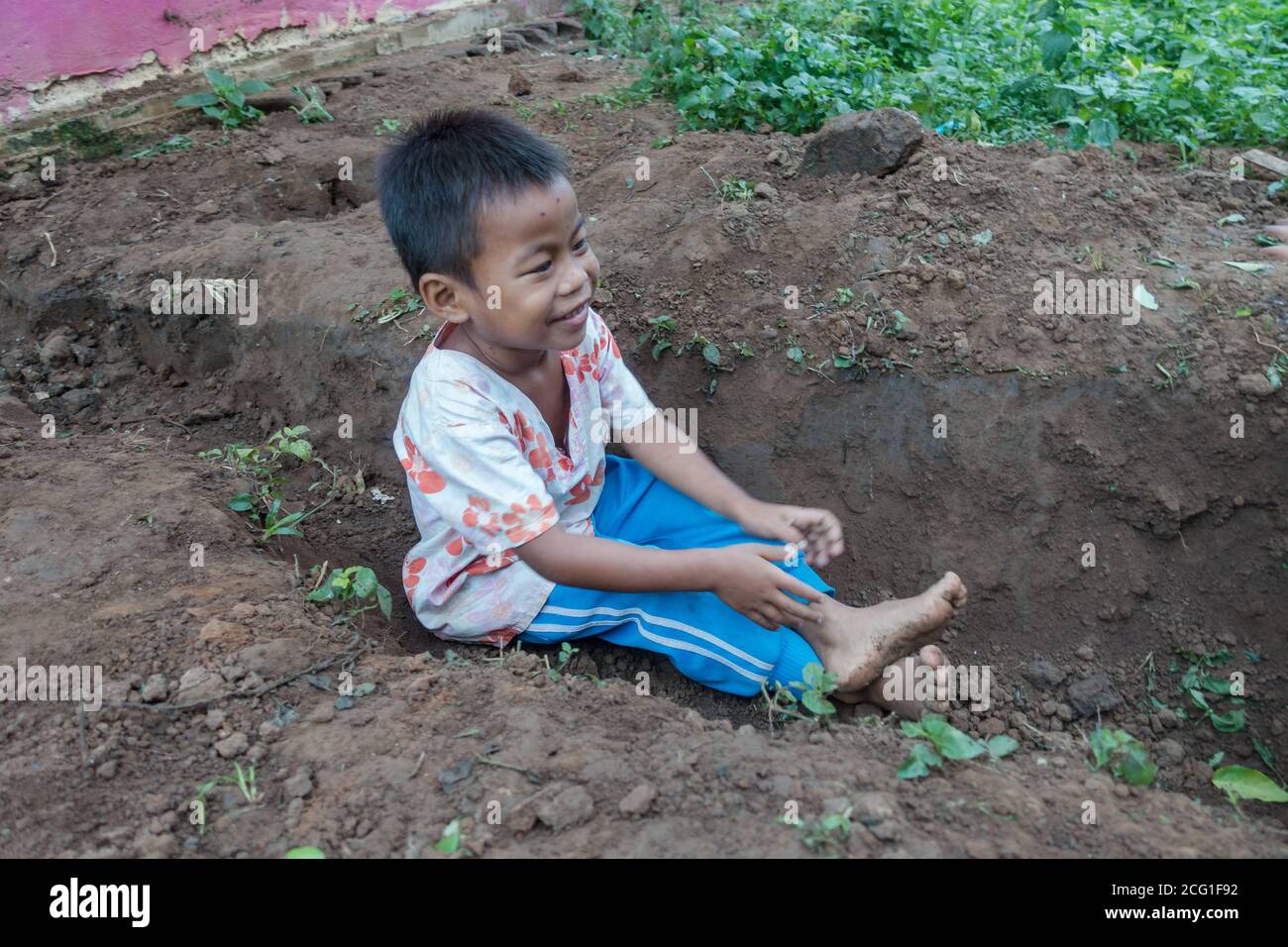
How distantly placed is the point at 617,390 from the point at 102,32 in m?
3.29

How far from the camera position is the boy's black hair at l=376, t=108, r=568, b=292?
2154 mm

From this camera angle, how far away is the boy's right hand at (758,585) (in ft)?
7.06

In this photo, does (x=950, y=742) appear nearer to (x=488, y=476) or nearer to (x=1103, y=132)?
(x=488, y=476)

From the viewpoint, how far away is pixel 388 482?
3223 millimetres

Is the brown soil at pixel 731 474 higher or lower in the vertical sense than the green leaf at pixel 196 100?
lower

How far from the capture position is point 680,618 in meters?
2.46

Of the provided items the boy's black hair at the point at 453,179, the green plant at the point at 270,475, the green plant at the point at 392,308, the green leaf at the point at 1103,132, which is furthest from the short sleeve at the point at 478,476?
the green leaf at the point at 1103,132

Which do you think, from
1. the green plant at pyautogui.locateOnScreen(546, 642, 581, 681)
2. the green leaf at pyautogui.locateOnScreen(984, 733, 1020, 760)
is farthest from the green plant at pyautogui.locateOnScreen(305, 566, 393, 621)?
the green leaf at pyautogui.locateOnScreen(984, 733, 1020, 760)

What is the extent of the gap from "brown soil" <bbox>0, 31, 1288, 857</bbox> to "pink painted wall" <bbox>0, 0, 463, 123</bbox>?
0.52 meters

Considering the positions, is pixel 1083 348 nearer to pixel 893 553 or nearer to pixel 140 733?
pixel 893 553

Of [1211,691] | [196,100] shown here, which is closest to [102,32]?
[196,100]

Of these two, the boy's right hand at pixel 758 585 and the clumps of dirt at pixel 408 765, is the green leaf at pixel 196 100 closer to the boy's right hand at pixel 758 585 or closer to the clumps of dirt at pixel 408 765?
the clumps of dirt at pixel 408 765

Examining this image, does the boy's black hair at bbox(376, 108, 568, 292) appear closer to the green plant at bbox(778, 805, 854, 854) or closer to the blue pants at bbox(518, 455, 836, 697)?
the blue pants at bbox(518, 455, 836, 697)

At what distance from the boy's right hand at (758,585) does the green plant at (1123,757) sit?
0.63 m
